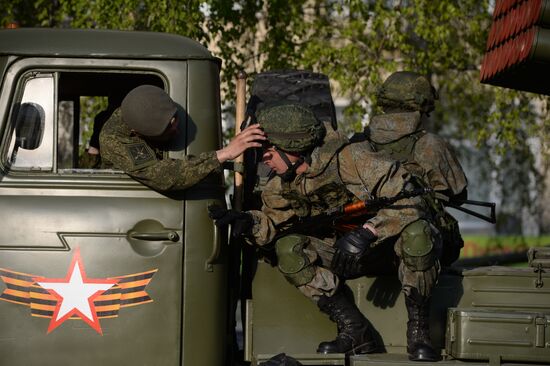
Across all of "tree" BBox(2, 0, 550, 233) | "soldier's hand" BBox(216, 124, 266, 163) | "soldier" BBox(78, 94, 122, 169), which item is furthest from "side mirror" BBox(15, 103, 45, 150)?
"tree" BBox(2, 0, 550, 233)

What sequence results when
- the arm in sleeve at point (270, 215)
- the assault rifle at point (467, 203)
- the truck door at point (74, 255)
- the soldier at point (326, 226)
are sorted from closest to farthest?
the truck door at point (74, 255)
the soldier at point (326, 226)
the arm in sleeve at point (270, 215)
the assault rifle at point (467, 203)

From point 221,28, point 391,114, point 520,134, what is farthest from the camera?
point 520,134

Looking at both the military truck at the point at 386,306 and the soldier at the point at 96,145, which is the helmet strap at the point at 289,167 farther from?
the soldier at the point at 96,145

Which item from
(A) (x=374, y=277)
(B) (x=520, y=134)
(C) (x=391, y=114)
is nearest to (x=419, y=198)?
(A) (x=374, y=277)

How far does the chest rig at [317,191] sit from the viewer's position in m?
4.83

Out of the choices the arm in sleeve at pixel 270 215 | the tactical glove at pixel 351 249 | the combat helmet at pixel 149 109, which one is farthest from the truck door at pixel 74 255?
the tactical glove at pixel 351 249

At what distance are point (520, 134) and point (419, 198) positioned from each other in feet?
31.6

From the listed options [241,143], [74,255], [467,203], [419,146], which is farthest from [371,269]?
[74,255]

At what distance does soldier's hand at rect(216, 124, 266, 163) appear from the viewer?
183 inches

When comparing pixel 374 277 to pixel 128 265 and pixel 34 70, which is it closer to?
pixel 128 265

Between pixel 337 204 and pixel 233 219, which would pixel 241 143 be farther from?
pixel 337 204

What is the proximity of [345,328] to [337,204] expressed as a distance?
0.60 metres

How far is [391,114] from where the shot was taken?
5566 mm

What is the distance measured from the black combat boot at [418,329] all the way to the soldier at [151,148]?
3.45ft
